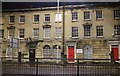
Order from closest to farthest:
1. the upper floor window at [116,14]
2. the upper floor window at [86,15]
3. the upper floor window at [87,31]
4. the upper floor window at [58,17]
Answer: the upper floor window at [116,14]
the upper floor window at [87,31]
the upper floor window at [86,15]
the upper floor window at [58,17]

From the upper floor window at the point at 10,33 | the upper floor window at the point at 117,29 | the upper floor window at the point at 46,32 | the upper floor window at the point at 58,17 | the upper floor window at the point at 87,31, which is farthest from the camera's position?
the upper floor window at the point at 10,33

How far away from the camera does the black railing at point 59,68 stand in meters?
4.71

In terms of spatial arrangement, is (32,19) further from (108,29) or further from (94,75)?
(94,75)

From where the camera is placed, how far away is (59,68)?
4.96 m

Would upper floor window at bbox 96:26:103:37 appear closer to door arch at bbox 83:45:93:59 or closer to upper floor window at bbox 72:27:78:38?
door arch at bbox 83:45:93:59

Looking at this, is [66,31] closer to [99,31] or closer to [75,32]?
[75,32]

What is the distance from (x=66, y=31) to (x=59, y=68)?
47.3 ft

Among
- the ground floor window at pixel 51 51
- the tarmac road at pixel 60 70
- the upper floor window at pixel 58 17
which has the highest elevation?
the upper floor window at pixel 58 17

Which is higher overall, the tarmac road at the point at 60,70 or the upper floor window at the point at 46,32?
the upper floor window at the point at 46,32

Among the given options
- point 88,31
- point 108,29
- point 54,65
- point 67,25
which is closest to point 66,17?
point 67,25

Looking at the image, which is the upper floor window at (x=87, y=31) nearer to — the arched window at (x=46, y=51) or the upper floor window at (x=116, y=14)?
the upper floor window at (x=116, y=14)

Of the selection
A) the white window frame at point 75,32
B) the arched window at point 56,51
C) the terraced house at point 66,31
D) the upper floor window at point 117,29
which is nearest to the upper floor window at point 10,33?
the terraced house at point 66,31

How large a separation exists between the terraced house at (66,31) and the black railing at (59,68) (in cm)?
1324

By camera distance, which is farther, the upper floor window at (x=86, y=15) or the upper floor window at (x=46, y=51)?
the upper floor window at (x=46, y=51)
